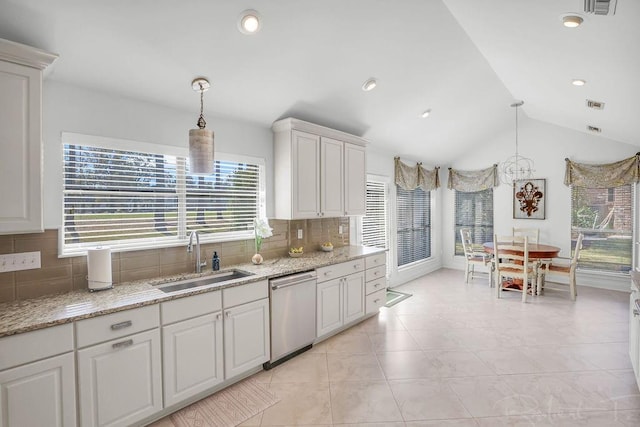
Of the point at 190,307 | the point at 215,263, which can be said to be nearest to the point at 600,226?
the point at 215,263

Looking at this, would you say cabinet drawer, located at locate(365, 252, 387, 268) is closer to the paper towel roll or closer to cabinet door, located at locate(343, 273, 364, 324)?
cabinet door, located at locate(343, 273, 364, 324)

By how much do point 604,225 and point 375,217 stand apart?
4.04 m

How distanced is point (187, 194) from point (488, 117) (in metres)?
5.26

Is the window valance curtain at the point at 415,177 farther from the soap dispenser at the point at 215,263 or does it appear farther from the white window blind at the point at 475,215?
the soap dispenser at the point at 215,263

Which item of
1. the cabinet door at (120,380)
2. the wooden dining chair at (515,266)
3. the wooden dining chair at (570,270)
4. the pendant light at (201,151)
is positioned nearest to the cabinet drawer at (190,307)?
the cabinet door at (120,380)

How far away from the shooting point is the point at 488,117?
579 centimetres

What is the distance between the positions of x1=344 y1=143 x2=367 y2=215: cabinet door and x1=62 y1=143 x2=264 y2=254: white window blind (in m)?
1.33

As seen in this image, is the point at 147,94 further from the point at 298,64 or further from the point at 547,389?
the point at 547,389

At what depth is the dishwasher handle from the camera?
2.99 meters

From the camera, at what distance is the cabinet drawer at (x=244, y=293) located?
8.66 feet

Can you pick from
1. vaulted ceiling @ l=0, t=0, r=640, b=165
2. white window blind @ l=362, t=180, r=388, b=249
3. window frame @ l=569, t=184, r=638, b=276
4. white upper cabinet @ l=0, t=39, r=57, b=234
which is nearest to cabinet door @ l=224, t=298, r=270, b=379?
white upper cabinet @ l=0, t=39, r=57, b=234

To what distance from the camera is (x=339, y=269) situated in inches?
147

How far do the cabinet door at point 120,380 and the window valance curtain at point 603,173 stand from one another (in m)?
6.91

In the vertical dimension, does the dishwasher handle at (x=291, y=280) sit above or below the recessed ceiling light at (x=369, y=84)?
below
